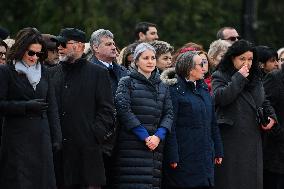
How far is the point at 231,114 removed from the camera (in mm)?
12992

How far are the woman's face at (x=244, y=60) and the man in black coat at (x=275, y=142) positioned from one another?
1.02m

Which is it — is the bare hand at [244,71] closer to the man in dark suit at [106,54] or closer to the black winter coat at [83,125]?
the man in dark suit at [106,54]

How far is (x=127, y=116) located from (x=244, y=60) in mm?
2065

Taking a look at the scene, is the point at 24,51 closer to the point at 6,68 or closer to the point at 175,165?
the point at 6,68

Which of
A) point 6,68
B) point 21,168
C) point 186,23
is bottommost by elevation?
point 21,168

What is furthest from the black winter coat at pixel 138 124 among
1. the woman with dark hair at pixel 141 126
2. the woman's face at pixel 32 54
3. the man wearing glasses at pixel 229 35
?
the man wearing glasses at pixel 229 35

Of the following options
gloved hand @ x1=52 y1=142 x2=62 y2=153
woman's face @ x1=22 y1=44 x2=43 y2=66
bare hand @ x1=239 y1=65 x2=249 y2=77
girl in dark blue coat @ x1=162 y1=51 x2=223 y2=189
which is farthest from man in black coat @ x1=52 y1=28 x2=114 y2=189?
bare hand @ x1=239 y1=65 x2=249 y2=77

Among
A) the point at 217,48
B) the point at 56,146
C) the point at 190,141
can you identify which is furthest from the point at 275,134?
the point at 56,146

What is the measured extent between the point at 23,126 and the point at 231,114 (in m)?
3.07

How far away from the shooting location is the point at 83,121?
1172 centimetres

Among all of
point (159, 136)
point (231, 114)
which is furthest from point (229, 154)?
point (159, 136)

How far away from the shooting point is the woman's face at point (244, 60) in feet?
43.2

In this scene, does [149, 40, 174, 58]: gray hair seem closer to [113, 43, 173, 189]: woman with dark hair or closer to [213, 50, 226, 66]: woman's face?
[213, 50, 226, 66]: woman's face

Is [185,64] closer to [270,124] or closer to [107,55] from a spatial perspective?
[107,55]
